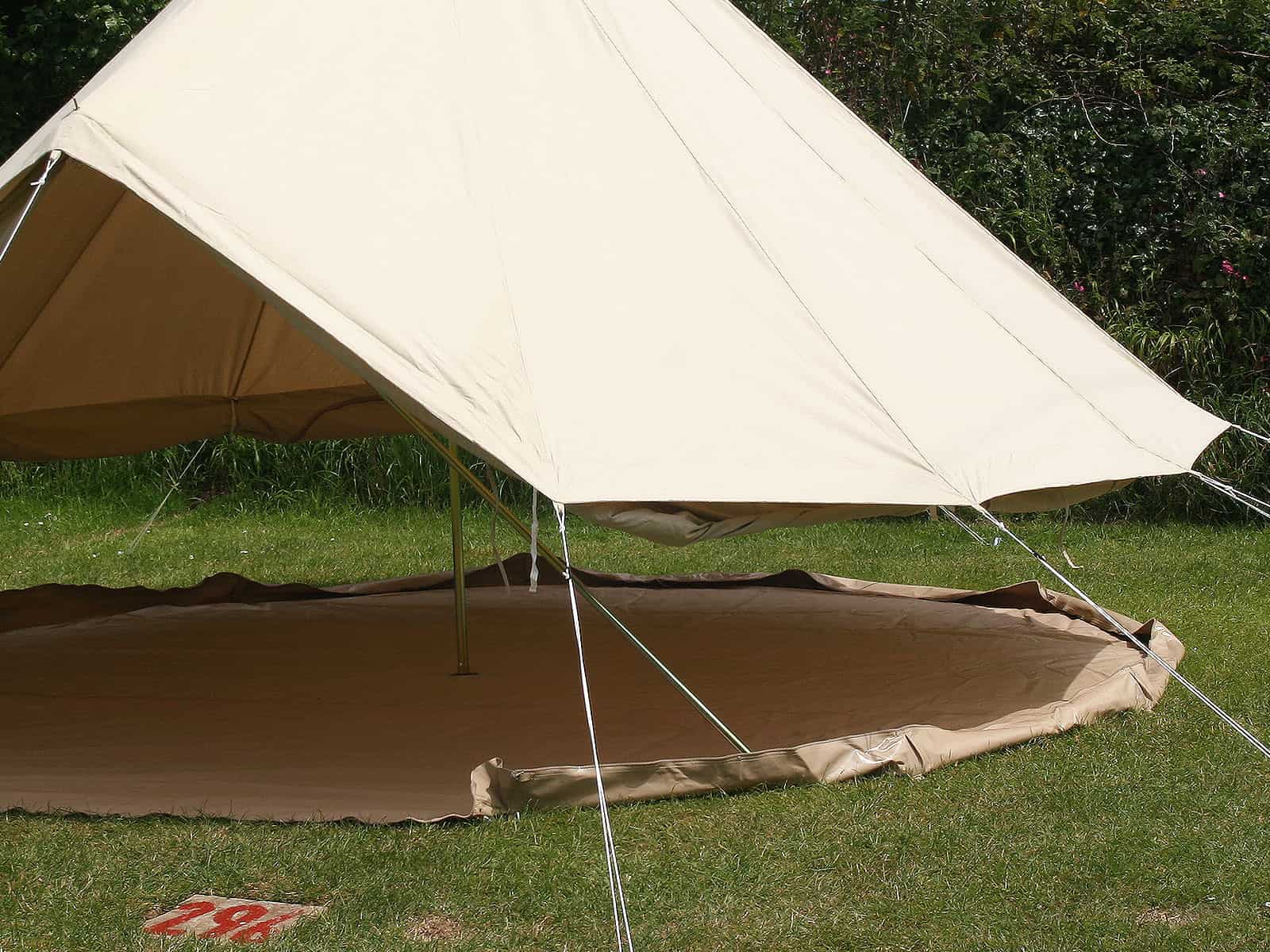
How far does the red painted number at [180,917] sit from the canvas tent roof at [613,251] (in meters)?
0.90

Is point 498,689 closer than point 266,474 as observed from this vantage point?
Yes

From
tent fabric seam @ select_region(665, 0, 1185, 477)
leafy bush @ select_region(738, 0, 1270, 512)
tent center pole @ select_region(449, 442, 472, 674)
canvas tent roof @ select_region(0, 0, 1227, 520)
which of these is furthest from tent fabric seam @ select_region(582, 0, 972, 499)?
leafy bush @ select_region(738, 0, 1270, 512)

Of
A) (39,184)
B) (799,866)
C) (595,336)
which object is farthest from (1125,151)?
(39,184)

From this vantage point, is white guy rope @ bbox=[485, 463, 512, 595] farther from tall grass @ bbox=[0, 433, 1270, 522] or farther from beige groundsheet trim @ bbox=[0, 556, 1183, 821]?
tall grass @ bbox=[0, 433, 1270, 522]

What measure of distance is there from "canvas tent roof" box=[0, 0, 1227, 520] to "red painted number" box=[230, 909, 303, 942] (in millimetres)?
825

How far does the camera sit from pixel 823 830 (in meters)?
2.92

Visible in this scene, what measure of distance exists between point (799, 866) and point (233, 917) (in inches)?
37.8

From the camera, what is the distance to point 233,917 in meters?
2.55

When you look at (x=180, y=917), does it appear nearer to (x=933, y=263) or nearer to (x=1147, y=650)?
(x=1147, y=650)

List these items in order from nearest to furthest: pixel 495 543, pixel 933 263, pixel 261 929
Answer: pixel 261 929, pixel 933 263, pixel 495 543

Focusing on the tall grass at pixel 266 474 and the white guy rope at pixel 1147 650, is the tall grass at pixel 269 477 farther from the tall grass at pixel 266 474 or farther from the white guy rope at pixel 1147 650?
the white guy rope at pixel 1147 650

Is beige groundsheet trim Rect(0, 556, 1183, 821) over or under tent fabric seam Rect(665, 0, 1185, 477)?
under

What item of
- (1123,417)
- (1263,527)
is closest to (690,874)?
(1123,417)

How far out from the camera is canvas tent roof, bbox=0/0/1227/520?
9.52 ft
